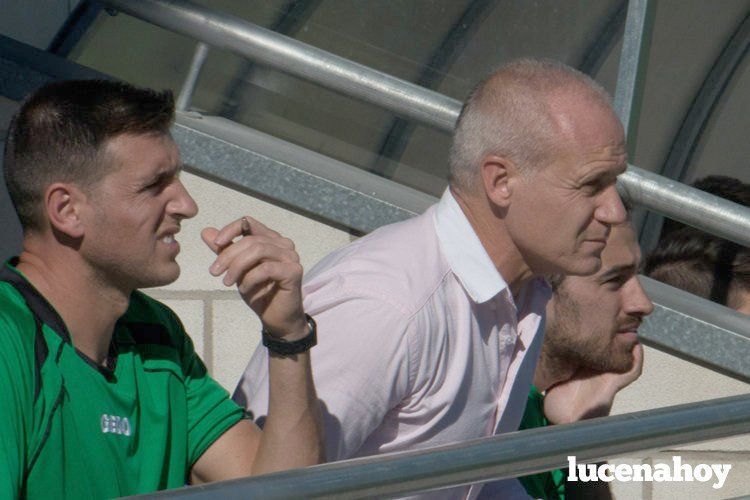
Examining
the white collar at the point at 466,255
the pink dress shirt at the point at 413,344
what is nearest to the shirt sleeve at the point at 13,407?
the pink dress shirt at the point at 413,344

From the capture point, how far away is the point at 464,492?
279 centimetres

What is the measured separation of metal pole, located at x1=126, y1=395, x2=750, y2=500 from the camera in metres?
1.68

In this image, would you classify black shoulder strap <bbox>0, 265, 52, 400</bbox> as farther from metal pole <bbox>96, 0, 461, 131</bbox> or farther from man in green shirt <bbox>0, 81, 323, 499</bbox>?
metal pole <bbox>96, 0, 461, 131</bbox>

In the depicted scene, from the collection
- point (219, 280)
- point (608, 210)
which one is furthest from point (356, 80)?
point (608, 210)

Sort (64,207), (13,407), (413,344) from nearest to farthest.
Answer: (13,407)
(64,207)
(413,344)

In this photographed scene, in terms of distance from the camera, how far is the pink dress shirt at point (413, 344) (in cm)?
253

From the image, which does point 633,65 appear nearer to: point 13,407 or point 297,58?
point 297,58

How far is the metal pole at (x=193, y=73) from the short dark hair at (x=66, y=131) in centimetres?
121

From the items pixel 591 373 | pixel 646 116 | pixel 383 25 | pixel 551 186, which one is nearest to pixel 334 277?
pixel 551 186

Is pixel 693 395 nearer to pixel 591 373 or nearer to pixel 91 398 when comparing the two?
pixel 591 373

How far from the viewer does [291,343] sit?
7.88 feet

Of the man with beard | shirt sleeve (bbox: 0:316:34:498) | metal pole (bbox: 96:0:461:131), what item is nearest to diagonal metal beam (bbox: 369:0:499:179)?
metal pole (bbox: 96:0:461:131)

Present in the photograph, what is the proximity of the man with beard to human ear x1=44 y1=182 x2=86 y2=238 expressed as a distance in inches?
53.1

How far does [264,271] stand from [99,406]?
0.35 meters
